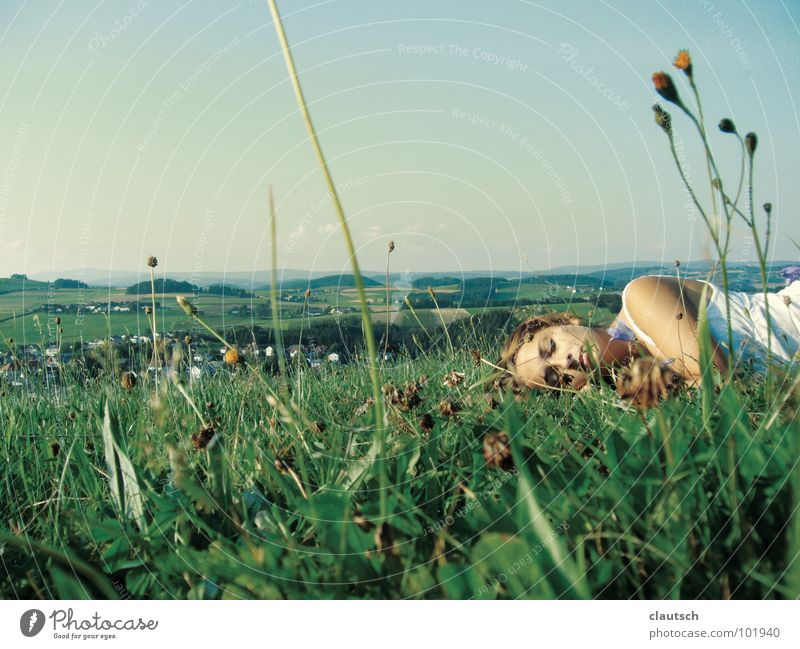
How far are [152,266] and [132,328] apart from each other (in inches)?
39.7

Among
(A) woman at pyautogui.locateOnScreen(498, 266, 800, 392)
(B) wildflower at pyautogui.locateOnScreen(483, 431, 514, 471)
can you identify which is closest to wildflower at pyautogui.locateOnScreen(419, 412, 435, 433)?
(B) wildflower at pyautogui.locateOnScreen(483, 431, 514, 471)

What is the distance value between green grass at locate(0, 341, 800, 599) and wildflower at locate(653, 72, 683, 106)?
37 centimetres

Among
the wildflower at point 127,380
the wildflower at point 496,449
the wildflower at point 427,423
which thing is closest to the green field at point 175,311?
the wildflower at point 127,380

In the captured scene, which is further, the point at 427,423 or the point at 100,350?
the point at 100,350

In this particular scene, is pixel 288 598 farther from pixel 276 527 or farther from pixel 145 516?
pixel 145 516

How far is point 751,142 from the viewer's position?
0.89 metres

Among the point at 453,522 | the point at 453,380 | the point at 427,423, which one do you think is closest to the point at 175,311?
the point at 453,380

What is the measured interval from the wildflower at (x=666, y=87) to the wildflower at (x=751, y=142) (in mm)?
140

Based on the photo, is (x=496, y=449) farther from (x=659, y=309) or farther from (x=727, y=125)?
(x=659, y=309)

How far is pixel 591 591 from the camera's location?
693 mm

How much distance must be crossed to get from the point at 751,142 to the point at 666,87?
173 millimetres
